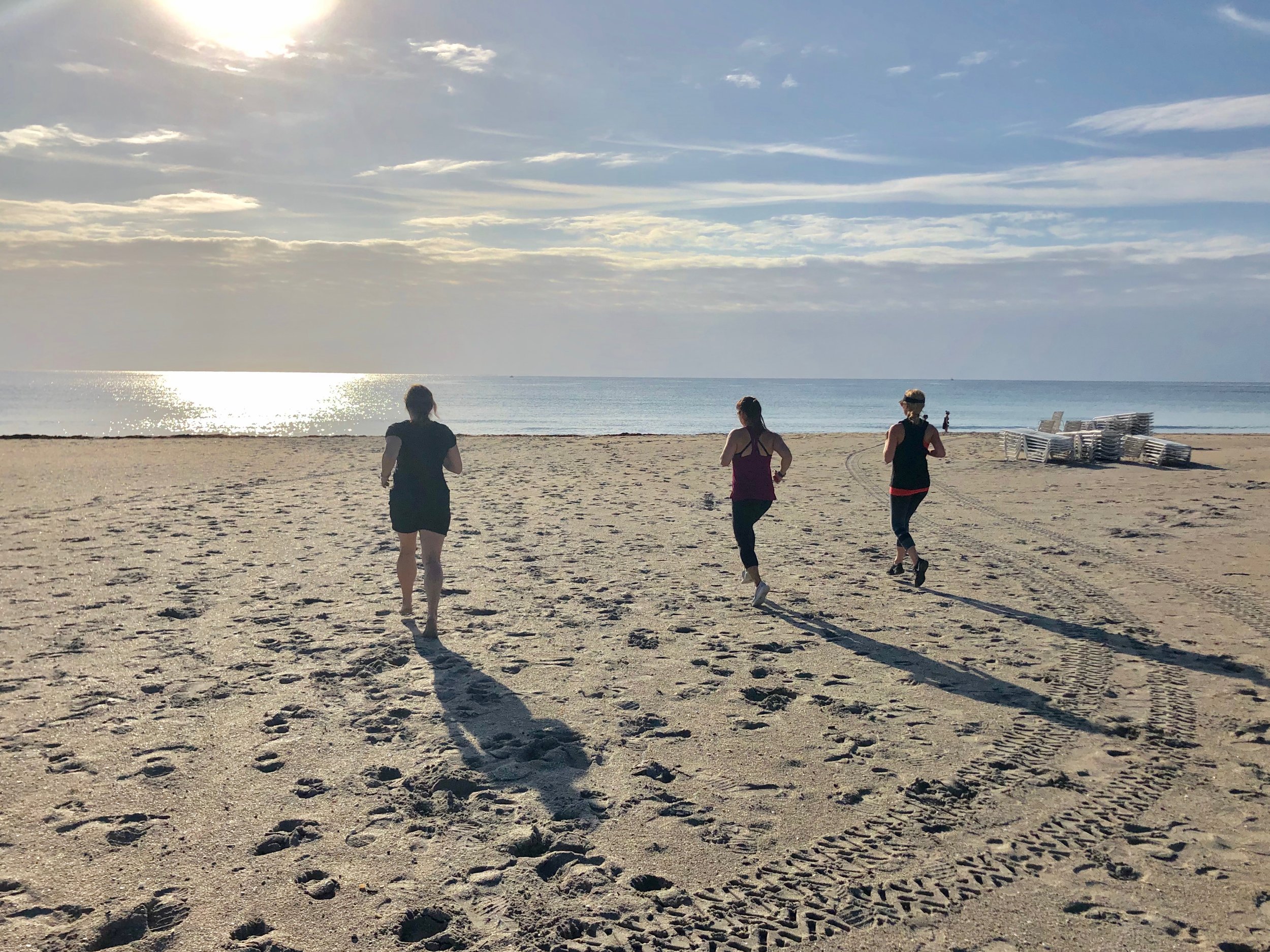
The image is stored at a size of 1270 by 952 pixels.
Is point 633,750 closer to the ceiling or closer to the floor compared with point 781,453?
closer to the floor

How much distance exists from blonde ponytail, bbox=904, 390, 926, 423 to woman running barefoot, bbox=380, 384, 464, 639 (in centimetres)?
403

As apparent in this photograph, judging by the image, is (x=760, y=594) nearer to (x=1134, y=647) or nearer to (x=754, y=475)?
(x=754, y=475)

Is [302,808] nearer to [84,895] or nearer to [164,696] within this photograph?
[84,895]

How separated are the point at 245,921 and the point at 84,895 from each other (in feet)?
2.10

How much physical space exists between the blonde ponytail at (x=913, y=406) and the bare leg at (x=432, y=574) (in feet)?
13.7

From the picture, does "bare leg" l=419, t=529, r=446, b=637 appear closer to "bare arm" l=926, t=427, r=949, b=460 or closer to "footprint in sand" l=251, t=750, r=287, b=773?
"footprint in sand" l=251, t=750, r=287, b=773

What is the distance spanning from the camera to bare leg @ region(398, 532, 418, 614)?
20.7 feet

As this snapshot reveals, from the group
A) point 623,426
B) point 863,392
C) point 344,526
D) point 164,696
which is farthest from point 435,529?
point 863,392

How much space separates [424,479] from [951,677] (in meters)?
3.90

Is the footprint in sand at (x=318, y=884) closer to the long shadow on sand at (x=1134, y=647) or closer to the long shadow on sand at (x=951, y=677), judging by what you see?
Answer: the long shadow on sand at (x=951, y=677)

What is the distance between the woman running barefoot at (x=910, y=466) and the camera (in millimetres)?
7520

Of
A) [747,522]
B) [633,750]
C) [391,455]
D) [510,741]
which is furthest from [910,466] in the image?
[510,741]

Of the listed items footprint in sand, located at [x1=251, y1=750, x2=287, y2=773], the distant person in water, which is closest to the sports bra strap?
the distant person in water

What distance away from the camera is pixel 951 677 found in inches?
207
